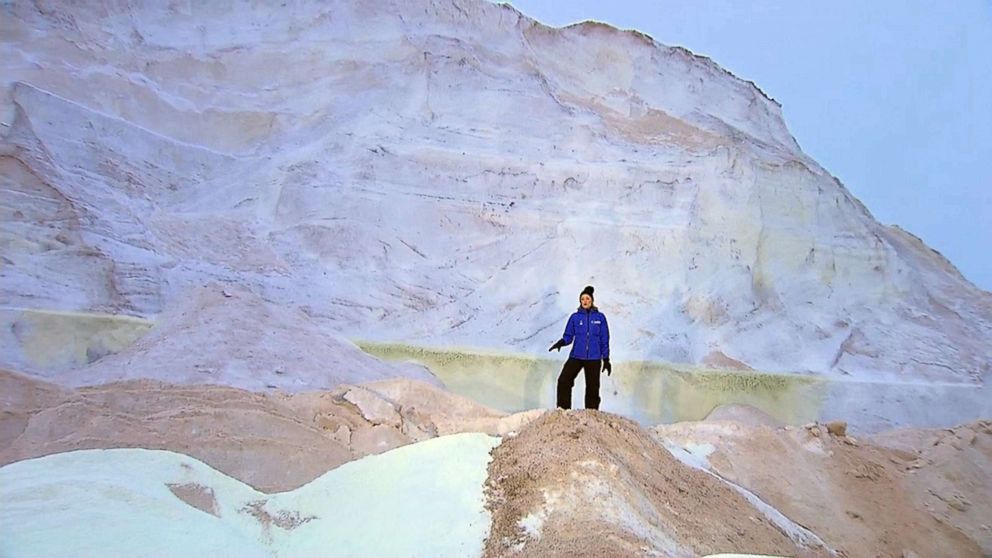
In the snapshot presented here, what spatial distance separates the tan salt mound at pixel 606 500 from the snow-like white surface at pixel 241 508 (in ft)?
0.57

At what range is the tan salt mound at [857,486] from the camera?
6.33 m

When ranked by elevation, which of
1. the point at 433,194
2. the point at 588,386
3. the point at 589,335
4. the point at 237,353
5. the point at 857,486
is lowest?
the point at 857,486

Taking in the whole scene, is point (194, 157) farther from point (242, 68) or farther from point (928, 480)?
point (928, 480)

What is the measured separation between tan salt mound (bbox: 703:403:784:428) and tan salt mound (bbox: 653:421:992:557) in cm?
130

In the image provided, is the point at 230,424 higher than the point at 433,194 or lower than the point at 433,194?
lower

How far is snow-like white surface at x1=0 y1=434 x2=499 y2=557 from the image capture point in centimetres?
358

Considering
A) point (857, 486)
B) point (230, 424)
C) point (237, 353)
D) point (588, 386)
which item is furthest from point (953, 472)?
point (237, 353)

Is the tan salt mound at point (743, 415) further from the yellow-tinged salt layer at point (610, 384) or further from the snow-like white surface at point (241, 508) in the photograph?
the snow-like white surface at point (241, 508)

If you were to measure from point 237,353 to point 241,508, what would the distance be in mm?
3141

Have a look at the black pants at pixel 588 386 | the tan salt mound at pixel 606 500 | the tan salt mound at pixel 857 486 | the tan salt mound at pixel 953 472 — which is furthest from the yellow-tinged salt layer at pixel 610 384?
the tan salt mound at pixel 606 500

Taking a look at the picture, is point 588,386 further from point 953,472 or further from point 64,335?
point 64,335

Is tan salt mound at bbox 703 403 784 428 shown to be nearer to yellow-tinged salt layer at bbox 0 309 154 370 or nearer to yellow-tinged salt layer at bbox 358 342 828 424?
yellow-tinged salt layer at bbox 358 342 828 424

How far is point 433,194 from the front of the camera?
34.1 feet

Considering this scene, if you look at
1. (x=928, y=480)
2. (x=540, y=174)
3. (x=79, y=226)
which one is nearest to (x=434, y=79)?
(x=540, y=174)
